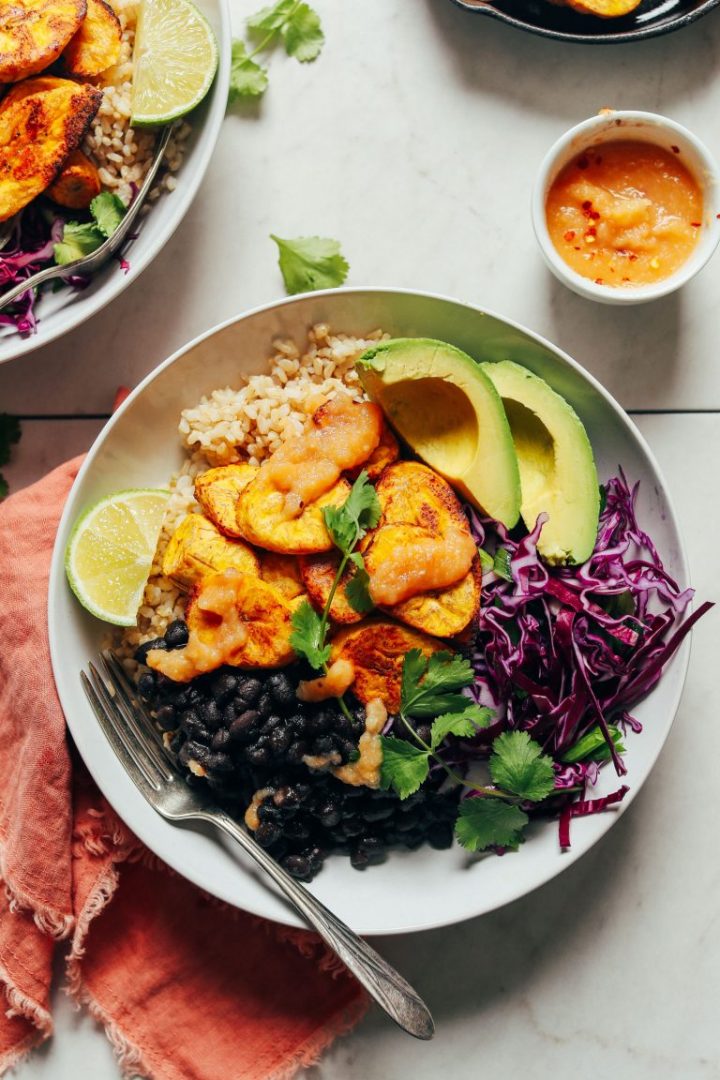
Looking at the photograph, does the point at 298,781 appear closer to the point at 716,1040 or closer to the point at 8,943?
the point at 8,943

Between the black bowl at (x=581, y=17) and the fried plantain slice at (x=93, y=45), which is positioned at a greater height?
the black bowl at (x=581, y=17)

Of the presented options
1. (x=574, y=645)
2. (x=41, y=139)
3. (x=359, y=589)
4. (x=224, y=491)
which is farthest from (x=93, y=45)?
Answer: (x=574, y=645)

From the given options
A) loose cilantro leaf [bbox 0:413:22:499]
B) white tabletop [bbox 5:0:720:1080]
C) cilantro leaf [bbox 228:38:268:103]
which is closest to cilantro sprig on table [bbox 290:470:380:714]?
white tabletop [bbox 5:0:720:1080]

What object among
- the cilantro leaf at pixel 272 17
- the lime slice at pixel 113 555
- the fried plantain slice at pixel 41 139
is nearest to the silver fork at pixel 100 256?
the fried plantain slice at pixel 41 139

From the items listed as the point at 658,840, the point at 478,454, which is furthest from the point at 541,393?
the point at 658,840

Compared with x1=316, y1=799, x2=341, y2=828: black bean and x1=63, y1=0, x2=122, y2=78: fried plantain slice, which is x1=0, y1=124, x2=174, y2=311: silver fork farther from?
x1=316, y1=799, x2=341, y2=828: black bean

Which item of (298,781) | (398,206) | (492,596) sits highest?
(398,206)

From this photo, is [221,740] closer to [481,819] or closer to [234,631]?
[234,631]

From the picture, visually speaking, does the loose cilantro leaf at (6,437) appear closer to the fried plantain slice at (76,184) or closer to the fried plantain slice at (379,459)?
the fried plantain slice at (76,184)
